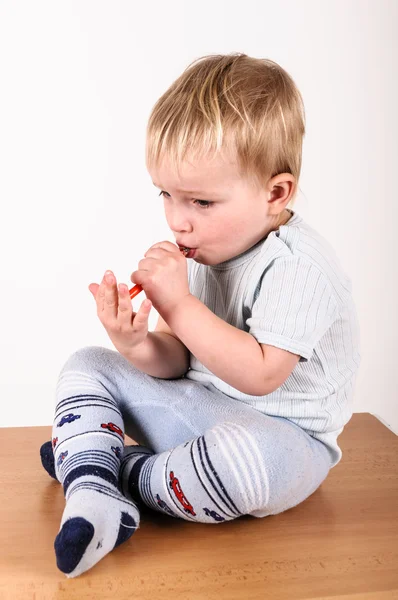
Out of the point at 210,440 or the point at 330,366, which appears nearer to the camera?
the point at 210,440

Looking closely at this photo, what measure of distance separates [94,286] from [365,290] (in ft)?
4.88

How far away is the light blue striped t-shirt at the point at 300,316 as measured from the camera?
3.70 ft

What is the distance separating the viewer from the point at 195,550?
107cm

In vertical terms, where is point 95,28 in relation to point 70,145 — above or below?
above

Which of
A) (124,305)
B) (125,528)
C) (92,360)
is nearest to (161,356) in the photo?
(92,360)

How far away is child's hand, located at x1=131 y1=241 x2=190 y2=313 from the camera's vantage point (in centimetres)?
114

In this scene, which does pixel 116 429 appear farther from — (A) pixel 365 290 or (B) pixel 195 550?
(A) pixel 365 290

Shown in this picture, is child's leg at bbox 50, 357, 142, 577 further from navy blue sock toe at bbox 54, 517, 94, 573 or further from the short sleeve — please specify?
the short sleeve

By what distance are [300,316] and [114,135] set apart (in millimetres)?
1336

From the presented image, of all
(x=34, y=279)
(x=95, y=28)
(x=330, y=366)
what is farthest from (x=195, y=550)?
(x=95, y=28)

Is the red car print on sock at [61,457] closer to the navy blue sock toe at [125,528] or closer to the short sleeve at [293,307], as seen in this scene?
the navy blue sock toe at [125,528]

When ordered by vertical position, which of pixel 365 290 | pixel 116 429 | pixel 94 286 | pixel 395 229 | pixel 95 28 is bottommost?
pixel 365 290

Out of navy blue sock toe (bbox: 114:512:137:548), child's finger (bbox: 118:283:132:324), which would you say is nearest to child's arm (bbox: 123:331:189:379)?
child's finger (bbox: 118:283:132:324)

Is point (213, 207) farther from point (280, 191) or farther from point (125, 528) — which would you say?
point (125, 528)
